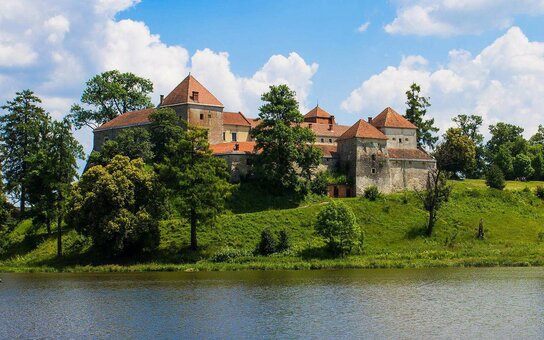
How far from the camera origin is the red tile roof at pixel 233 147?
70312mm

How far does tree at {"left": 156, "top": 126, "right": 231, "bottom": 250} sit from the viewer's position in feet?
180

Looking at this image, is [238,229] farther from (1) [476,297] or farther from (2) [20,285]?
(1) [476,297]

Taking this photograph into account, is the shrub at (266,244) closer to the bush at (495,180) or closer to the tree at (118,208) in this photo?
the tree at (118,208)

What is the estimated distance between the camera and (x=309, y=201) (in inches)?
2648

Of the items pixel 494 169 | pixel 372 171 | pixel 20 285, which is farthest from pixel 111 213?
pixel 494 169

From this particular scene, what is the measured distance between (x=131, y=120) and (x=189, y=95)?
30.3 feet

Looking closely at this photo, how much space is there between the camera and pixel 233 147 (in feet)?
234

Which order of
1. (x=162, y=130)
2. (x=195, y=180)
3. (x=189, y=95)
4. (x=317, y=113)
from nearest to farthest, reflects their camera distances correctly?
(x=195, y=180)
(x=162, y=130)
(x=189, y=95)
(x=317, y=113)

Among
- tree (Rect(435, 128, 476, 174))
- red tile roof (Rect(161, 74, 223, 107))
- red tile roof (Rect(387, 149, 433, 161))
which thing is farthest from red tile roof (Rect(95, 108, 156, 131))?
tree (Rect(435, 128, 476, 174))

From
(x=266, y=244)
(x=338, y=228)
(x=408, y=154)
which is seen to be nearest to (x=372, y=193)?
(x=408, y=154)

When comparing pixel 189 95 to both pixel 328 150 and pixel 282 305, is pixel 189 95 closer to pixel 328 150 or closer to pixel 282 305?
pixel 328 150

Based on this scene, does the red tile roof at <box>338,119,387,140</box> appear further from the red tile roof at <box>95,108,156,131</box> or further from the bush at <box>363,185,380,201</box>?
the red tile roof at <box>95,108,156,131</box>

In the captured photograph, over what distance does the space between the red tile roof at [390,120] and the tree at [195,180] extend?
24333 millimetres

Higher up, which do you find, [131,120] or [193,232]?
[131,120]
